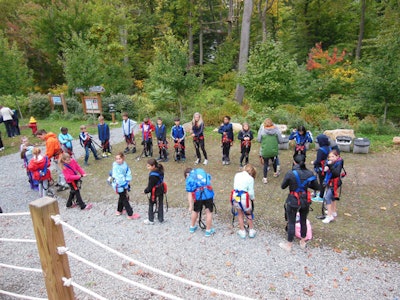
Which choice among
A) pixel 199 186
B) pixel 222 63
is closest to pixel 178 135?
pixel 199 186

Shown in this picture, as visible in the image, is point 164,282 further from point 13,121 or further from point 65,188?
point 13,121

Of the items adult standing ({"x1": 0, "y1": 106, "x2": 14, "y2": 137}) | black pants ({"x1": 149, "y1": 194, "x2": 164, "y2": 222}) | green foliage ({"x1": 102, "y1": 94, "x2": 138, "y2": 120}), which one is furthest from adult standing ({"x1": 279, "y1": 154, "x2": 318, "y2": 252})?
green foliage ({"x1": 102, "y1": 94, "x2": 138, "y2": 120})

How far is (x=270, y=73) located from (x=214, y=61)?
1760 centimetres

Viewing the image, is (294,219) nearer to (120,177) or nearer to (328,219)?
(328,219)

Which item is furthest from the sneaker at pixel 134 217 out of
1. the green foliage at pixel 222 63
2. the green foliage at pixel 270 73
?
the green foliage at pixel 222 63

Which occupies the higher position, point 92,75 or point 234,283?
point 92,75

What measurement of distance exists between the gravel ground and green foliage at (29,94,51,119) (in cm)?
1548

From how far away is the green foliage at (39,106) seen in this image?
19984mm

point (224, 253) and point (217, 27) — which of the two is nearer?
point (224, 253)

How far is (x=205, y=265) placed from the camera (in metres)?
5.10

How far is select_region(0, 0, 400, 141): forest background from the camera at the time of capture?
46.2ft

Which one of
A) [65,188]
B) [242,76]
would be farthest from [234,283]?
[242,76]

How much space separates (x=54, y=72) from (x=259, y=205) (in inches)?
1144

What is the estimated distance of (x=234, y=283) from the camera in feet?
15.2
